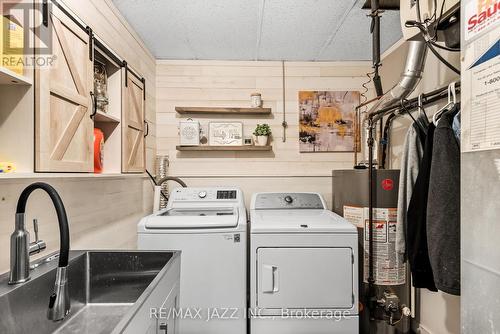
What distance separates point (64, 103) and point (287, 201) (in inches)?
75.2

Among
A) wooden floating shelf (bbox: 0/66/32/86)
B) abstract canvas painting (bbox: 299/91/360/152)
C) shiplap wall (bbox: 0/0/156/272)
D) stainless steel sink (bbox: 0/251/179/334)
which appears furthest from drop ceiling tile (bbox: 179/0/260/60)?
stainless steel sink (bbox: 0/251/179/334)

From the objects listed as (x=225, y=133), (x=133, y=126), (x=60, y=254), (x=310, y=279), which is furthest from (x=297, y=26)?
(x=60, y=254)

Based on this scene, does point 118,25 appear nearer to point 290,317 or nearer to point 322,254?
point 322,254

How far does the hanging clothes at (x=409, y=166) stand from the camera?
1638 mm

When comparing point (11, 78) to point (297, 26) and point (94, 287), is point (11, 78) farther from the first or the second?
point (297, 26)

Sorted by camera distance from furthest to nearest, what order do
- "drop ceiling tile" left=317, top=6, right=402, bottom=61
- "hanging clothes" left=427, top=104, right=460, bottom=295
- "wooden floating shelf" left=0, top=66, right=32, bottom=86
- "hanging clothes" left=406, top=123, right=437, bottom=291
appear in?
"drop ceiling tile" left=317, top=6, right=402, bottom=61 < "hanging clothes" left=406, top=123, right=437, bottom=291 < "hanging clothes" left=427, top=104, right=460, bottom=295 < "wooden floating shelf" left=0, top=66, right=32, bottom=86

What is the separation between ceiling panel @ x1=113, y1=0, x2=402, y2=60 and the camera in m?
2.02

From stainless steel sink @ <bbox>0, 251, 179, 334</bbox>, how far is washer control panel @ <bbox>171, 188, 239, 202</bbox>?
1.16 meters

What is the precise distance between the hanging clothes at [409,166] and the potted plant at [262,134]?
4.72 ft

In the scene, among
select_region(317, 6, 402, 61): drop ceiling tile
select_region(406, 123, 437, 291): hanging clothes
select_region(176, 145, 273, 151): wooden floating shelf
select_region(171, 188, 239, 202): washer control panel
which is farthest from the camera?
select_region(176, 145, 273, 151): wooden floating shelf

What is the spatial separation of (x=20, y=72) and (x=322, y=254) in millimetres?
1859

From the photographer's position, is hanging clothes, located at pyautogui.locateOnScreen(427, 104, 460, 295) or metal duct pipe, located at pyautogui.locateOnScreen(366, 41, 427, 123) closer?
hanging clothes, located at pyautogui.locateOnScreen(427, 104, 460, 295)

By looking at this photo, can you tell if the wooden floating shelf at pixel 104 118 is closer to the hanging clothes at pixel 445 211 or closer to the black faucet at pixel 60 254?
the black faucet at pixel 60 254

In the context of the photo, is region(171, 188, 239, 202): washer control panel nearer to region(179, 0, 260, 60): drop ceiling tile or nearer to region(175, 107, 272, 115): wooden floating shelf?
region(175, 107, 272, 115): wooden floating shelf
